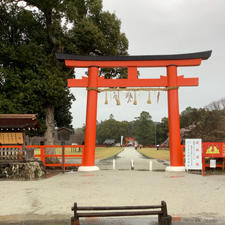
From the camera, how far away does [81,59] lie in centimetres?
1469

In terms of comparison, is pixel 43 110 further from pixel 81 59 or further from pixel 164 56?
pixel 164 56

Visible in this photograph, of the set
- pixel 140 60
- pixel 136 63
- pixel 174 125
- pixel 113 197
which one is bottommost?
pixel 113 197

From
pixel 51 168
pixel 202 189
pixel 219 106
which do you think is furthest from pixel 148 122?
pixel 202 189

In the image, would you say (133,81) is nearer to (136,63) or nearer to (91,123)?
(136,63)

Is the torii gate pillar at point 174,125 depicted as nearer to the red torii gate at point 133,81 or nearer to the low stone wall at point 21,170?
the red torii gate at point 133,81

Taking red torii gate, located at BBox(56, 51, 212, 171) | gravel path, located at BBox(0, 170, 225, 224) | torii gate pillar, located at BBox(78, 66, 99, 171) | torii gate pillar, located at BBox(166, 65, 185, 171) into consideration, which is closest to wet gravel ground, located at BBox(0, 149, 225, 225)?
gravel path, located at BBox(0, 170, 225, 224)

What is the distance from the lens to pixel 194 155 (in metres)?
12.9

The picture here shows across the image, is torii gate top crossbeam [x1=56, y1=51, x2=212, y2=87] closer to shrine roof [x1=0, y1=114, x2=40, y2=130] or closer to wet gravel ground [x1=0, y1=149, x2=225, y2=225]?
shrine roof [x1=0, y1=114, x2=40, y2=130]

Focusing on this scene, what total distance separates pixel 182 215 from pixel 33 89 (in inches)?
500

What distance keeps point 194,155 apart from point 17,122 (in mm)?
9237

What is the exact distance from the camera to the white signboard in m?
12.8

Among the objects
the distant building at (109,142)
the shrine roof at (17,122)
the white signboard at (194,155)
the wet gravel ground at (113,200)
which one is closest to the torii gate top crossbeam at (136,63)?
the shrine roof at (17,122)

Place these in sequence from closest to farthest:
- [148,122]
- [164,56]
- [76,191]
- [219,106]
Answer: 1. [76,191]
2. [164,56]
3. [219,106]
4. [148,122]

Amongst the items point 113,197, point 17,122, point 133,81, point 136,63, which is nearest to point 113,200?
point 113,197
